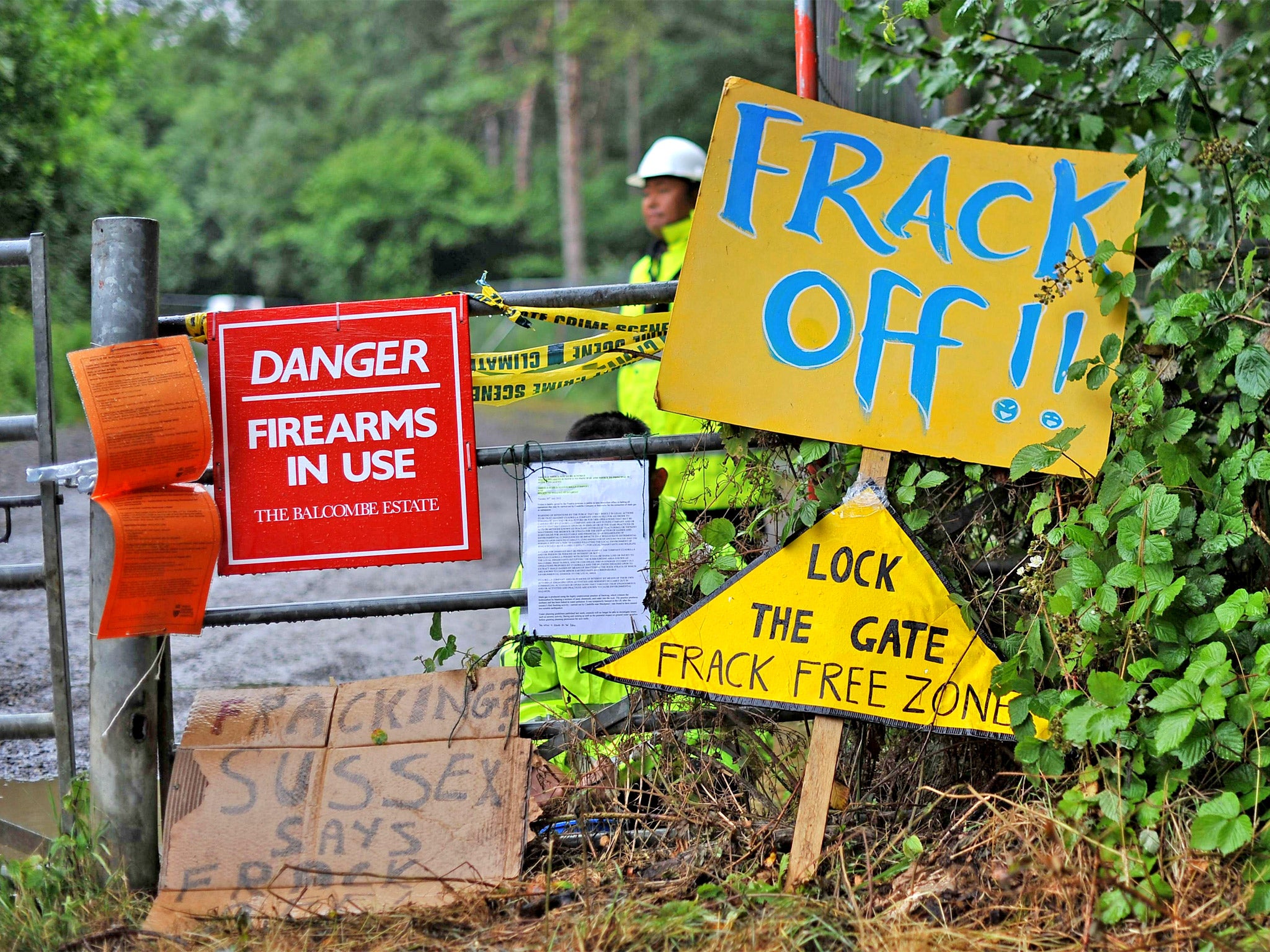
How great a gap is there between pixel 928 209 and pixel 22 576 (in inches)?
93.7

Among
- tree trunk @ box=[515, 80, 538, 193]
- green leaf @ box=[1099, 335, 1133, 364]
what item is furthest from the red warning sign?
tree trunk @ box=[515, 80, 538, 193]

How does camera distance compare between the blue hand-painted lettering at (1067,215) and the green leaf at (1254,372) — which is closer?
the green leaf at (1254,372)

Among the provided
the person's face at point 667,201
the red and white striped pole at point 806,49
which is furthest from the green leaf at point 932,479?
the person's face at point 667,201

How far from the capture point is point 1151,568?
2387 mm

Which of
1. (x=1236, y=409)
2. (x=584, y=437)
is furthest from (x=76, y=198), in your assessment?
(x=1236, y=409)

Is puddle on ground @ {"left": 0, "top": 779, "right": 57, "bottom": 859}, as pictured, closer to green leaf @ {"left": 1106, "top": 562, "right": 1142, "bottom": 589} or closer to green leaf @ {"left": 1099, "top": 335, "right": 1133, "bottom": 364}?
green leaf @ {"left": 1106, "top": 562, "right": 1142, "bottom": 589}

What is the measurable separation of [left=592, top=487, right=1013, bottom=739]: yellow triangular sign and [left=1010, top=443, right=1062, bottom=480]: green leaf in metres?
0.30

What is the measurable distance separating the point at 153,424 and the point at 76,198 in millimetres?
11716

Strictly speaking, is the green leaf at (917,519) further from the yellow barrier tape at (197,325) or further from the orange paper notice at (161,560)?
the yellow barrier tape at (197,325)

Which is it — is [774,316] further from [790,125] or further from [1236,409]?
[1236,409]

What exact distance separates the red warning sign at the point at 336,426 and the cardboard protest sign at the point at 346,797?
0.37 m

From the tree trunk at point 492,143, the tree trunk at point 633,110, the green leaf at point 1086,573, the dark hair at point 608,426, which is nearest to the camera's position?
the green leaf at point 1086,573

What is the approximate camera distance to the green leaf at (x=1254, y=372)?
8.15 feet

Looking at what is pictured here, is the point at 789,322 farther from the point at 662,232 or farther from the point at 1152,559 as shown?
the point at 662,232
